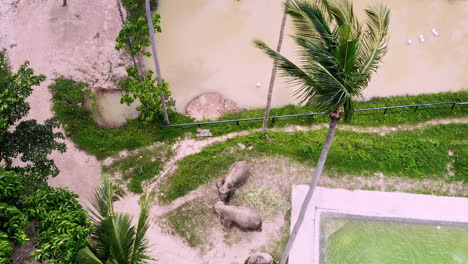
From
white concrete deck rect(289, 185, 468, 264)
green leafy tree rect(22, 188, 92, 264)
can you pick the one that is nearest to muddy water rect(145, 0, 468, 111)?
white concrete deck rect(289, 185, 468, 264)

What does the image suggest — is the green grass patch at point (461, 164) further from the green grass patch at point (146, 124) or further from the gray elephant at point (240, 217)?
the gray elephant at point (240, 217)

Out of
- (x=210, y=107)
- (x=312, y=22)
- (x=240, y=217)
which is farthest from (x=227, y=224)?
(x=312, y=22)

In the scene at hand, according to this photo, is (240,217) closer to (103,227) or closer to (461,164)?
(103,227)

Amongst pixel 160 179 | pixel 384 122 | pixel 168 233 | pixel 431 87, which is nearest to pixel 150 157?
pixel 160 179

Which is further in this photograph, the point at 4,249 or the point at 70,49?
the point at 70,49

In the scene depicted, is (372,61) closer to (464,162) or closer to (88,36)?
(464,162)

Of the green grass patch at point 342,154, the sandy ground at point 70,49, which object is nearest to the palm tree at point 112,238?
the green grass patch at point 342,154
